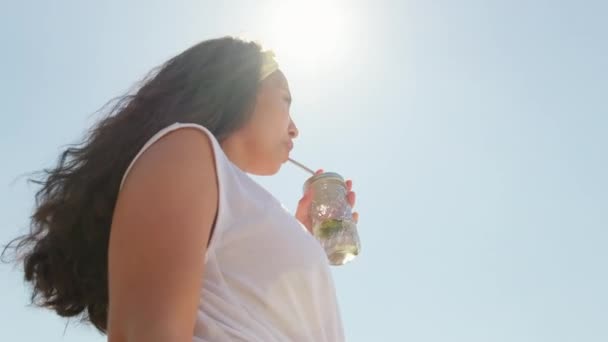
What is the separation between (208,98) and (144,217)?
53cm

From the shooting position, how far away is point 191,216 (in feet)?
4.33

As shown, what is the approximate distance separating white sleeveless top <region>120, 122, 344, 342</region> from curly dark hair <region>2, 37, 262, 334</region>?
19 cm

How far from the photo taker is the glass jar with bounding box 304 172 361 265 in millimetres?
2416

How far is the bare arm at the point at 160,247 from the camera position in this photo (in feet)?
4.09

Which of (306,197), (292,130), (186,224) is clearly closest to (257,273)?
(186,224)

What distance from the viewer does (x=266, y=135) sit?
1.88 m

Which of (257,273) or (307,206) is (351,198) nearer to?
(307,206)

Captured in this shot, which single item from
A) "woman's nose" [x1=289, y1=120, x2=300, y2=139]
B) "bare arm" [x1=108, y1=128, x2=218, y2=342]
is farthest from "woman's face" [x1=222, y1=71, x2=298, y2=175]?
"bare arm" [x1=108, y1=128, x2=218, y2=342]

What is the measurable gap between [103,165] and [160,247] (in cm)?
40

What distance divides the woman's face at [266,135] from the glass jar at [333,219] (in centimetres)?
47

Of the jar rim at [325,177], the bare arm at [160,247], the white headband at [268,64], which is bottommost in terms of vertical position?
the bare arm at [160,247]

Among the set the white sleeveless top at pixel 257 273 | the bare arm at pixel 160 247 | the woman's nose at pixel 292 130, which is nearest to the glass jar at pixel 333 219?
the woman's nose at pixel 292 130

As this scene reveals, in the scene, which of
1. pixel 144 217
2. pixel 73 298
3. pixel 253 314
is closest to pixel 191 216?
pixel 144 217

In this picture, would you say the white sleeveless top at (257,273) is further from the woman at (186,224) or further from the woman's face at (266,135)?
the woman's face at (266,135)
